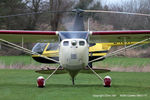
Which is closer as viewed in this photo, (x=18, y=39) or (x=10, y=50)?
(x=18, y=39)

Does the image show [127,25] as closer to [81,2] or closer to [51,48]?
[81,2]

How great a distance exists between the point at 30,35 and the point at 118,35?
3.25m

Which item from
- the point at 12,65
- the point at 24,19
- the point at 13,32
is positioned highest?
the point at 24,19

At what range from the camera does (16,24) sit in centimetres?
4166

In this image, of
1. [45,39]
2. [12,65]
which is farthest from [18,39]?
[12,65]

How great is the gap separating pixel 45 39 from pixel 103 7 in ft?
88.0

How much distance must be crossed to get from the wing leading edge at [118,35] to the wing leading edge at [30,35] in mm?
1499

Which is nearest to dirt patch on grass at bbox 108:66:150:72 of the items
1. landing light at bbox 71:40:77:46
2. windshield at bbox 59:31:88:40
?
windshield at bbox 59:31:88:40

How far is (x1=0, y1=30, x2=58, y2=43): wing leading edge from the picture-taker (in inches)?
522

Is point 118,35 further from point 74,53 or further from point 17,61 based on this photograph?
point 17,61

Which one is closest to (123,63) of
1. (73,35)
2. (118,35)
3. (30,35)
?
(118,35)

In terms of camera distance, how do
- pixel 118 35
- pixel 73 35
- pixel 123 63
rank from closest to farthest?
pixel 73 35, pixel 118 35, pixel 123 63

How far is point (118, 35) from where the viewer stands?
45.2ft

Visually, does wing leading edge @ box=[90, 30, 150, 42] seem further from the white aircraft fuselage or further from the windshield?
the white aircraft fuselage
